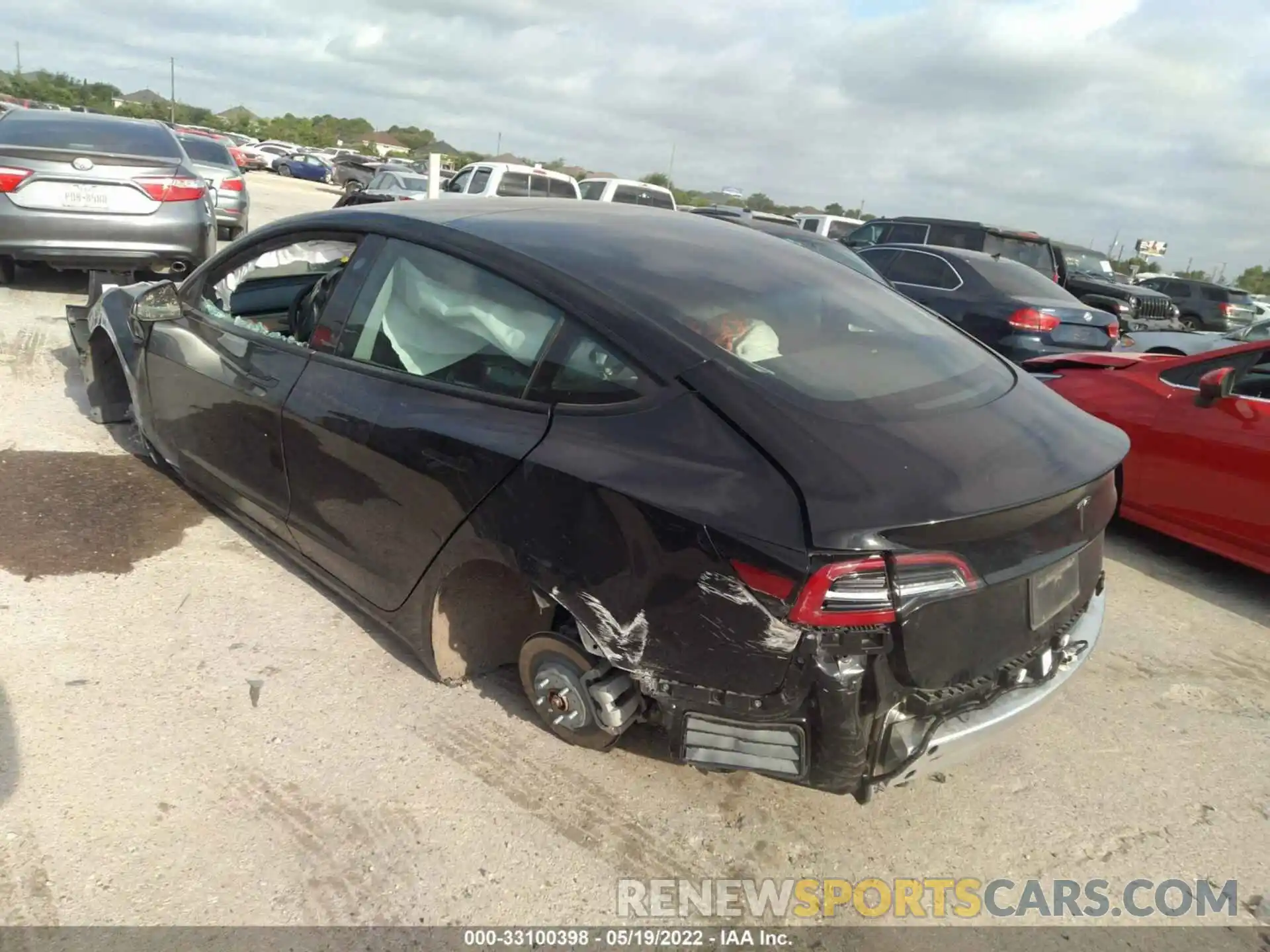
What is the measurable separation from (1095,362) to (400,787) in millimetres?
4777

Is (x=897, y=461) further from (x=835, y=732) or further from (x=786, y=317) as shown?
(x=786, y=317)

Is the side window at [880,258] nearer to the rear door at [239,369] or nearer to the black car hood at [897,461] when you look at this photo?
the rear door at [239,369]

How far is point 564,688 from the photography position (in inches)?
105

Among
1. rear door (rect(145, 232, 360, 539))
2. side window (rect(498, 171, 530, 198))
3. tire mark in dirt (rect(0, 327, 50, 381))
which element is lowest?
tire mark in dirt (rect(0, 327, 50, 381))

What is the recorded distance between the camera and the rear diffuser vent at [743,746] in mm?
2178

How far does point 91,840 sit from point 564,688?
1.29 meters

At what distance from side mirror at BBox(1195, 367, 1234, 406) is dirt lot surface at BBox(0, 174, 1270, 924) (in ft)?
4.46

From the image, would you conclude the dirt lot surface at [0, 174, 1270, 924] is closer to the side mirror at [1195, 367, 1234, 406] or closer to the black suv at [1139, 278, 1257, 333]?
the side mirror at [1195, 367, 1234, 406]

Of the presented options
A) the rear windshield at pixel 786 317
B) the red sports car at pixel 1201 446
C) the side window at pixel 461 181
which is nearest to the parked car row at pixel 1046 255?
the red sports car at pixel 1201 446

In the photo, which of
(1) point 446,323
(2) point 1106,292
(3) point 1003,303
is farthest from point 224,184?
(2) point 1106,292

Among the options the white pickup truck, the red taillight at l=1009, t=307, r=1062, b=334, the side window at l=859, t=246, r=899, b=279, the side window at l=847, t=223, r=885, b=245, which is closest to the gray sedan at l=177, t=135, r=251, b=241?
the white pickup truck

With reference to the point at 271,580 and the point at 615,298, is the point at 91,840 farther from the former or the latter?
the point at 615,298

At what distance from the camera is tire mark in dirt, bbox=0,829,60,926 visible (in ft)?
6.95

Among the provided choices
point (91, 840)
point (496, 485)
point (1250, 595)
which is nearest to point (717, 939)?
point (496, 485)
